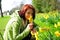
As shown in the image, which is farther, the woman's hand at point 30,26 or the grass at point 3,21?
the grass at point 3,21

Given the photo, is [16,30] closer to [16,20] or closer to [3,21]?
[16,20]

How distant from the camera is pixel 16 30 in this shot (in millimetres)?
2225

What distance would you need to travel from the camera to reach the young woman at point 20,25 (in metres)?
2.23

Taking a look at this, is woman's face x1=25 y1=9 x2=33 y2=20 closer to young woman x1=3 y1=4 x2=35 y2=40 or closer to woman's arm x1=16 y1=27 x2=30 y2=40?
young woman x1=3 y1=4 x2=35 y2=40

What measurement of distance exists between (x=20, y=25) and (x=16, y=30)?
0.06m

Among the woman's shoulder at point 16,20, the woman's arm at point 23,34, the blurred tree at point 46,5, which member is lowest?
the blurred tree at point 46,5

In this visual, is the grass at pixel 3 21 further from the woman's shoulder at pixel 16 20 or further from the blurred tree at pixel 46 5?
the woman's shoulder at pixel 16 20

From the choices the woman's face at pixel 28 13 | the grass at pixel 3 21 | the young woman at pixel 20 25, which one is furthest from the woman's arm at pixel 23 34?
the grass at pixel 3 21

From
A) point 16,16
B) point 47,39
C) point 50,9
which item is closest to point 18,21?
point 16,16

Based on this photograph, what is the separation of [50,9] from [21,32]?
5.00 metres

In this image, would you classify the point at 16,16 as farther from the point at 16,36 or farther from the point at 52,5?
the point at 52,5

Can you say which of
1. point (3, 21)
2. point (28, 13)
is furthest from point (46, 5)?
point (28, 13)

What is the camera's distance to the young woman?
2.23m

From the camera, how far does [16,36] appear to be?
224 cm
